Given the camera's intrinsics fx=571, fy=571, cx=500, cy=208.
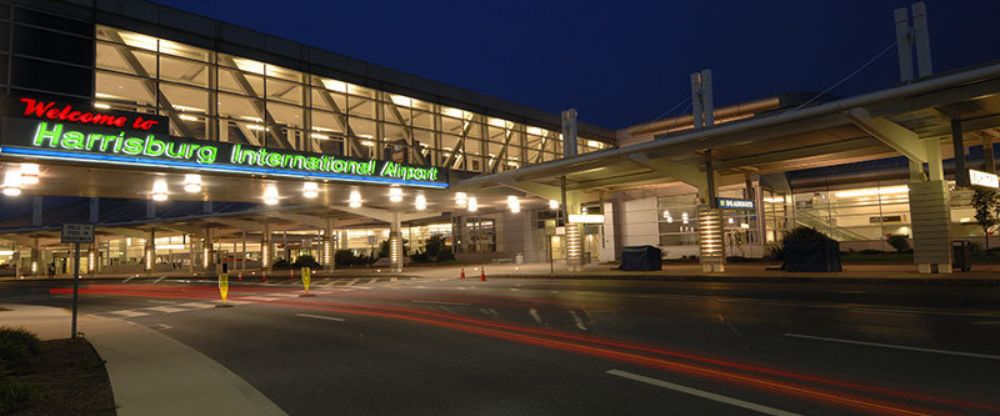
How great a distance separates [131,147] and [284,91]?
36.0 feet

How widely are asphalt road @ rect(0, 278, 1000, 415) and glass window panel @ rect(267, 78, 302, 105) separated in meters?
16.1

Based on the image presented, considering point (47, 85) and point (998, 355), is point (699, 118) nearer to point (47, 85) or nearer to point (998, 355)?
point (998, 355)

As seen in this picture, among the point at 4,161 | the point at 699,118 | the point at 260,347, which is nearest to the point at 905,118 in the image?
the point at 699,118

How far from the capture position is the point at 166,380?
7504 mm

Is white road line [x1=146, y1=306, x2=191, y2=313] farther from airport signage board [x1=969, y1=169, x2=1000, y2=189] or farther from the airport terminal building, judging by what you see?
airport signage board [x1=969, y1=169, x2=1000, y2=189]

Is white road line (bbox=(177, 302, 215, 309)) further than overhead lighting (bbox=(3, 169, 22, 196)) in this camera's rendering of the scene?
Yes

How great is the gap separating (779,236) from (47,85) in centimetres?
4136

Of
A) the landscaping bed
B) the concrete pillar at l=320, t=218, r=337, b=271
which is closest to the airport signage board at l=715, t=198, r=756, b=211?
the landscaping bed

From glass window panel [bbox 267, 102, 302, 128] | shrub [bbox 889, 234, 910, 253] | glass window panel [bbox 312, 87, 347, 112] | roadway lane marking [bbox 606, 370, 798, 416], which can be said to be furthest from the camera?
shrub [bbox 889, 234, 910, 253]

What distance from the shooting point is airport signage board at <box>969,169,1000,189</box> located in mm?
17120

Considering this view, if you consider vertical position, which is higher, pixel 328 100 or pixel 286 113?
pixel 328 100

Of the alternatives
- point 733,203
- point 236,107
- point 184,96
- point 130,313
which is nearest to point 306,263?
point 236,107

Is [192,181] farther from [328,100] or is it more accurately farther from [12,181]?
[328,100]

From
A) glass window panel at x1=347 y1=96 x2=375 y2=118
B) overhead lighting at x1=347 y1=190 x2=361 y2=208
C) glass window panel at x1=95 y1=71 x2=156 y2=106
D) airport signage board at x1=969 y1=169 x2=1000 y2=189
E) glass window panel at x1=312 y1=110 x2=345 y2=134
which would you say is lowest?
airport signage board at x1=969 y1=169 x2=1000 y2=189
